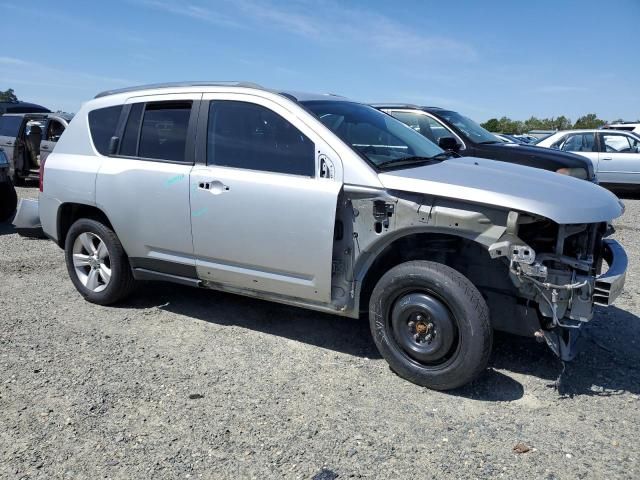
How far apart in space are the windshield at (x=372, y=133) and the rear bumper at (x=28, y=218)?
4442 millimetres

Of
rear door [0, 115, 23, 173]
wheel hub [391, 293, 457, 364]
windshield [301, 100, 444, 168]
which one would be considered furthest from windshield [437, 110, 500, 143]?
rear door [0, 115, 23, 173]

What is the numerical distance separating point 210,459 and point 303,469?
0.49m

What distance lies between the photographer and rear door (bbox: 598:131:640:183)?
40.9ft

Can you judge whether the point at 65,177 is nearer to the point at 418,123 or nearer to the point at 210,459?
the point at 210,459

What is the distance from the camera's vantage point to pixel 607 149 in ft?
42.0

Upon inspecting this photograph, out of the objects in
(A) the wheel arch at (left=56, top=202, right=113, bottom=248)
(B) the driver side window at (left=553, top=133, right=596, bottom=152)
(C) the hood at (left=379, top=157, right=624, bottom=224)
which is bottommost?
(A) the wheel arch at (left=56, top=202, right=113, bottom=248)

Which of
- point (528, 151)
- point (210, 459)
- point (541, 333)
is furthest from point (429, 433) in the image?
point (528, 151)

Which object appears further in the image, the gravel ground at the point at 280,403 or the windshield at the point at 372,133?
the windshield at the point at 372,133

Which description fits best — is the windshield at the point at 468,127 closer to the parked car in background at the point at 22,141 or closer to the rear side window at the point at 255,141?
the rear side window at the point at 255,141

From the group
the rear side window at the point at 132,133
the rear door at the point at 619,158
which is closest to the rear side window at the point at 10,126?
the rear side window at the point at 132,133

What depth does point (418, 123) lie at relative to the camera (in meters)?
8.83

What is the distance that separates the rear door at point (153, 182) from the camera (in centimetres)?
433

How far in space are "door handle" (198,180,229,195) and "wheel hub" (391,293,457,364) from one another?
1501mm

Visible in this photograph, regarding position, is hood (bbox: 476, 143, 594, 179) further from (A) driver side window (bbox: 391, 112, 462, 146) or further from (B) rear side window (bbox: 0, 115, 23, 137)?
(B) rear side window (bbox: 0, 115, 23, 137)
